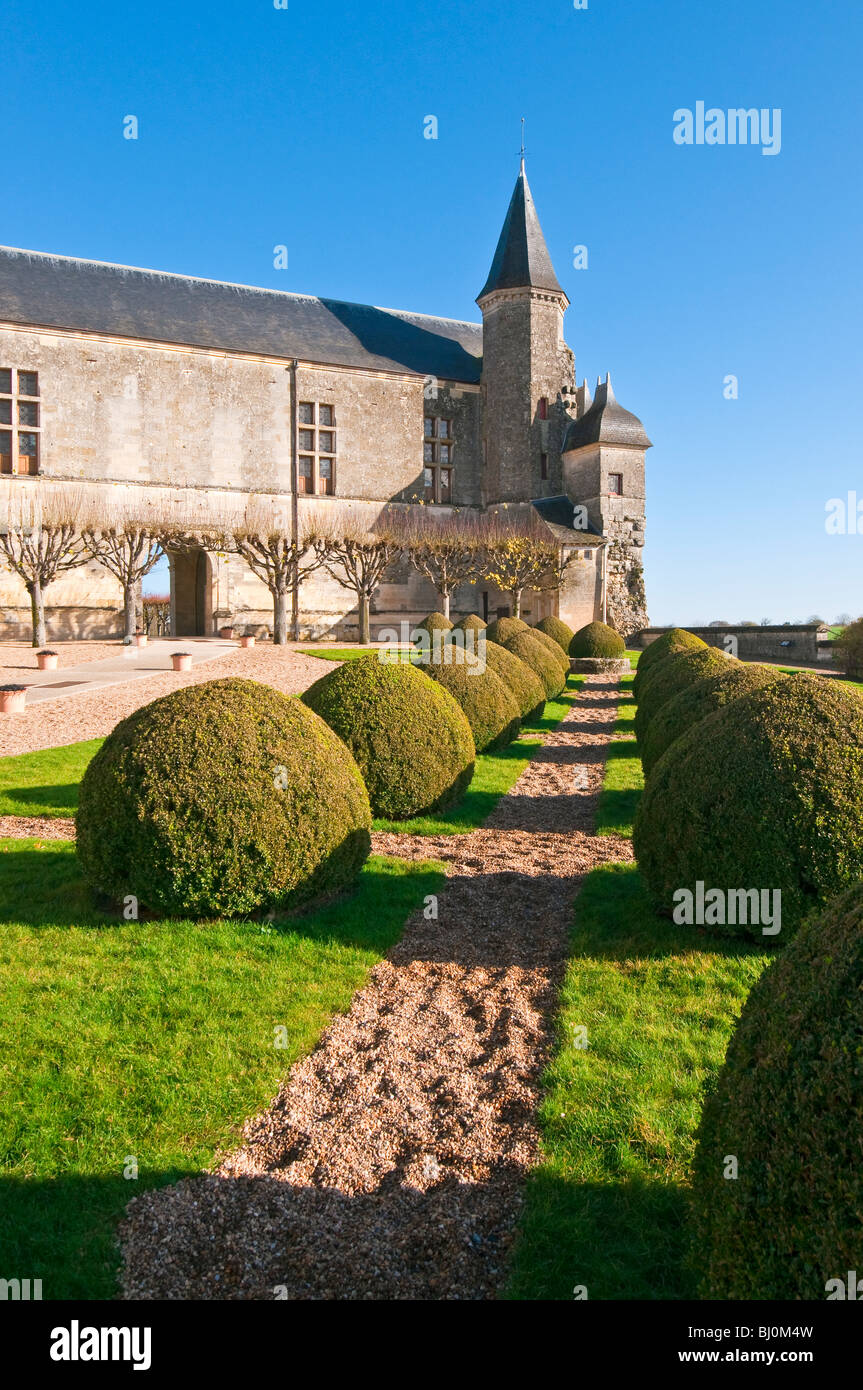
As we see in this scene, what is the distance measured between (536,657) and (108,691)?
26.2 feet

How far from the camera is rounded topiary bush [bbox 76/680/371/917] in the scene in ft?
16.6

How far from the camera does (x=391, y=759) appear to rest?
7.91 meters

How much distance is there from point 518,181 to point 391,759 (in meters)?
35.0

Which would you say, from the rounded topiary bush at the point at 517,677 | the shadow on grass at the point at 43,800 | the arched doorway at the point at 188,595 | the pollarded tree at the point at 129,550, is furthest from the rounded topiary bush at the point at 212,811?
the arched doorway at the point at 188,595

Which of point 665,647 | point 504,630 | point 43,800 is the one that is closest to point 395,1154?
point 43,800

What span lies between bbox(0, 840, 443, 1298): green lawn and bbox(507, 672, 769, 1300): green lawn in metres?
1.20

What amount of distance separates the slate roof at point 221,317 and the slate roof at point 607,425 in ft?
17.5

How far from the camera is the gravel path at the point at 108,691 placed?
11.8 meters

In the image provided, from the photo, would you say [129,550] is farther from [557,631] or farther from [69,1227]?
[69,1227]

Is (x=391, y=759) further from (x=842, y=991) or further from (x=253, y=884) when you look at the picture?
(x=842, y=991)

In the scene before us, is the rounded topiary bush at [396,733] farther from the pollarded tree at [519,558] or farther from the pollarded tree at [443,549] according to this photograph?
the pollarded tree at [519,558]

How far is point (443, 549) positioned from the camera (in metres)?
29.3

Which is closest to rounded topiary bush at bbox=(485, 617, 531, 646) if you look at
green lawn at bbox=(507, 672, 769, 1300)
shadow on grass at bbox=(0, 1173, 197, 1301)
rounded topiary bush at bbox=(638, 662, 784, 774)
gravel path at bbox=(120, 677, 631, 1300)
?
rounded topiary bush at bbox=(638, 662, 784, 774)

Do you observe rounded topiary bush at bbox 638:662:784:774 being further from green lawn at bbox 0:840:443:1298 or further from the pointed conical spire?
the pointed conical spire
